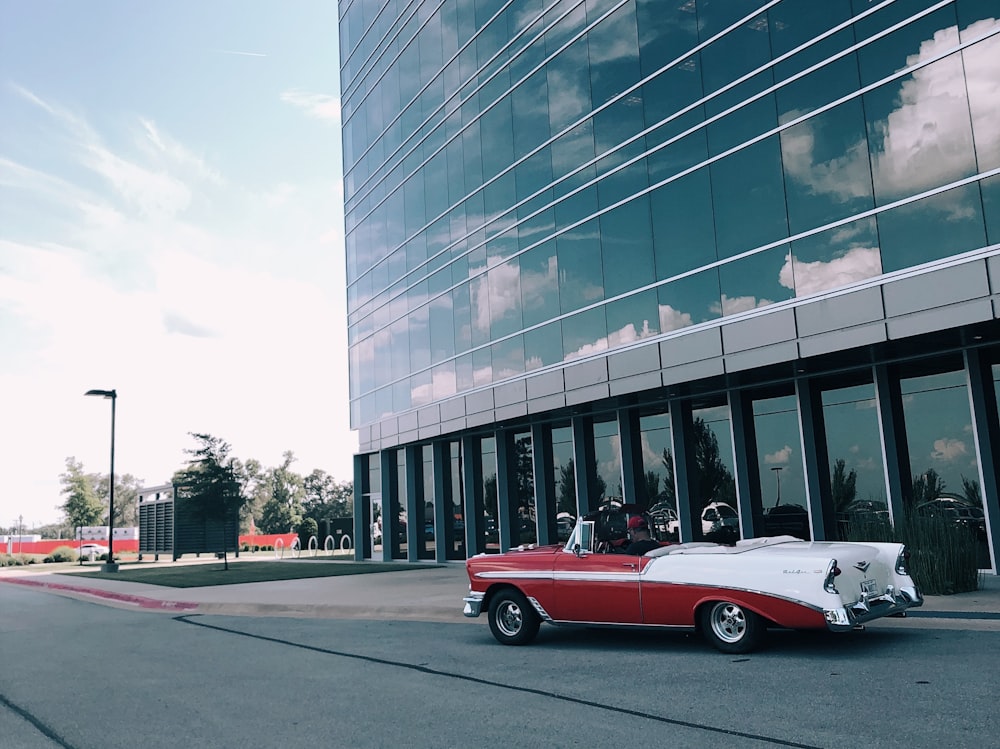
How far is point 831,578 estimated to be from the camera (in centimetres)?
822

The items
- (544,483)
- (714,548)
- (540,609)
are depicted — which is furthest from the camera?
(544,483)

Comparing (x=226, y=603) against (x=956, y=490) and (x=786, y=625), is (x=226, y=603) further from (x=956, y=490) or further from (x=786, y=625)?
(x=956, y=490)

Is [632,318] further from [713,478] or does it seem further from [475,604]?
[475,604]

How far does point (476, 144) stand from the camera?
27.2 metres

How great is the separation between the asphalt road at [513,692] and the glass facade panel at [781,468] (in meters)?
8.14

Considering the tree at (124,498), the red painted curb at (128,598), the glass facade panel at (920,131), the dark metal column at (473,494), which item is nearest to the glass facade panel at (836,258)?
the glass facade panel at (920,131)

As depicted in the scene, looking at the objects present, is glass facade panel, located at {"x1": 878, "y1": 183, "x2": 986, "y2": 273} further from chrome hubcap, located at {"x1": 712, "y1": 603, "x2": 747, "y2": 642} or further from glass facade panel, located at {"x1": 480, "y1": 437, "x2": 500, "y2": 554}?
glass facade panel, located at {"x1": 480, "y1": 437, "x2": 500, "y2": 554}

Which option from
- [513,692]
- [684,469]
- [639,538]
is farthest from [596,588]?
[684,469]

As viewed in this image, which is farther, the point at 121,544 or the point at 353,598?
the point at 121,544

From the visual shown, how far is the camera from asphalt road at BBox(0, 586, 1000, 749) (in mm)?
6129

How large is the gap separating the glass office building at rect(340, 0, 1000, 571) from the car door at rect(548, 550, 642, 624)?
6177 millimetres

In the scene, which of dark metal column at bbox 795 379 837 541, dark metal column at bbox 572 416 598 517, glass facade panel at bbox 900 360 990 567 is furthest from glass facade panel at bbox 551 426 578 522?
glass facade panel at bbox 900 360 990 567

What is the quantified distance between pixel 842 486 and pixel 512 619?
946 centimetres

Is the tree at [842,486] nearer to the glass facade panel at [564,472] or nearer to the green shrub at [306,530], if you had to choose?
the glass facade panel at [564,472]
